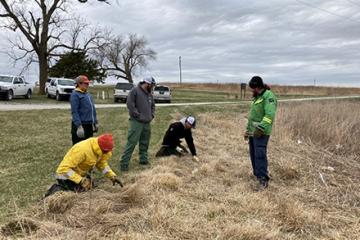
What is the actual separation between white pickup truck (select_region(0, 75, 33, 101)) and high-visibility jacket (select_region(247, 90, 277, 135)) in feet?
76.6

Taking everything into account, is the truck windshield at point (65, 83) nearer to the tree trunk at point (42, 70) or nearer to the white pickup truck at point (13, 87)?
the white pickup truck at point (13, 87)

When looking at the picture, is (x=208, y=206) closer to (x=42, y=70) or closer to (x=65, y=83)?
(x=65, y=83)

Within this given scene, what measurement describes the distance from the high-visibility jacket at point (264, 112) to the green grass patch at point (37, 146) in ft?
8.32

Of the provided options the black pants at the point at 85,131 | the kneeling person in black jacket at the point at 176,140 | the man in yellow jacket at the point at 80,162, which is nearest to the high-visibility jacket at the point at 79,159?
the man in yellow jacket at the point at 80,162

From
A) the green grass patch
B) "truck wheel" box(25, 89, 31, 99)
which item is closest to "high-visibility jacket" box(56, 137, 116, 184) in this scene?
the green grass patch

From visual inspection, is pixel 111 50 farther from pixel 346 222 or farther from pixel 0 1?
pixel 346 222

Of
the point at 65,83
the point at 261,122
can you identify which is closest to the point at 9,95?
the point at 65,83

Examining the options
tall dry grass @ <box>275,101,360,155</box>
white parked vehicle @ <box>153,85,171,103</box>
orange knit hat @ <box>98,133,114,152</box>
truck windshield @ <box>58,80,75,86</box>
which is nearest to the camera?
orange knit hat @ <box>98,133,114,152</box>

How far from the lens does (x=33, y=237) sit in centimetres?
480

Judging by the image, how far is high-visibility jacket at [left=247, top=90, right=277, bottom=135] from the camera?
745 cm

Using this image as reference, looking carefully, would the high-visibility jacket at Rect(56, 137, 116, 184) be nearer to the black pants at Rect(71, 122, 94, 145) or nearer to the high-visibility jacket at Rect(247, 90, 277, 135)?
the black pants at Rect(71, 122, 94, 145)

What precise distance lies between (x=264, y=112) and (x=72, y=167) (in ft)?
11.1

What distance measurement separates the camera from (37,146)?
11484 mm

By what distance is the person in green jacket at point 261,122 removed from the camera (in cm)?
746
